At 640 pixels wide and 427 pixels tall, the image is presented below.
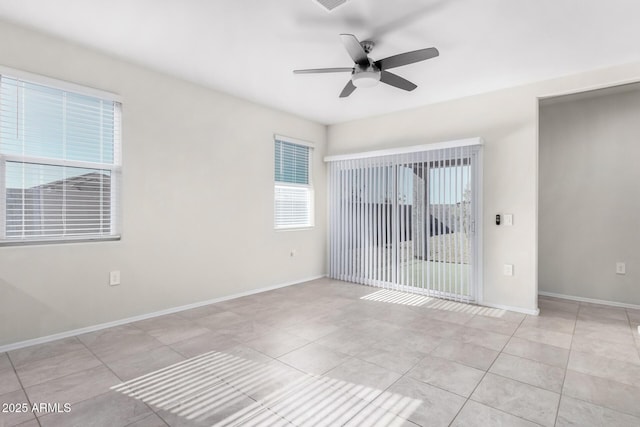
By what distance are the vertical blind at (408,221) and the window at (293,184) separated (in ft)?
1.40

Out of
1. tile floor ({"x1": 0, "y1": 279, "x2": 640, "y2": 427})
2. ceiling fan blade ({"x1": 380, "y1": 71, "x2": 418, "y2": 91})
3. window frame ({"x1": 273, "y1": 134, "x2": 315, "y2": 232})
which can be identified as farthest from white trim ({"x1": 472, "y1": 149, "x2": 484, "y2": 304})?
window frame ({"x1": 273, "y1": 134, "x2": 315, "y2": 232})

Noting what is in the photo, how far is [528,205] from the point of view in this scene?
3594 millimetres

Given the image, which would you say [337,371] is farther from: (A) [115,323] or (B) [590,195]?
(B) [590,195]

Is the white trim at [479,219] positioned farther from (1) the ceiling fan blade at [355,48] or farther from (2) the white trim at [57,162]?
(2) the white trim at [57,162]

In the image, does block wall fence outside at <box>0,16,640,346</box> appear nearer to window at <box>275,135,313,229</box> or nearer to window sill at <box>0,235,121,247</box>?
window sill at <box>0,235,121,247</box>

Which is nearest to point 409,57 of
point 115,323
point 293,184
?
point 293,184

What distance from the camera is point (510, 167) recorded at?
371 cm

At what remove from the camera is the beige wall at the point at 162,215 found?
8.85 ft

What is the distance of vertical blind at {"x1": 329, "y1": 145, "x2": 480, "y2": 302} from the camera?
13.0ft

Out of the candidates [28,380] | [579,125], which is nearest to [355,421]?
[28,380]

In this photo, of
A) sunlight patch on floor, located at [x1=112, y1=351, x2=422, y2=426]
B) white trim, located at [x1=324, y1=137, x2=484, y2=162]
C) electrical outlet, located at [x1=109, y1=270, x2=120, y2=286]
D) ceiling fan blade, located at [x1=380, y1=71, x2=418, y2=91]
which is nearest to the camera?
sunlight patch on floor, located at [x1=112, y1=351, x2=422, y2=426]

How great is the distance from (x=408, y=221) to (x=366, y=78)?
2225 mm

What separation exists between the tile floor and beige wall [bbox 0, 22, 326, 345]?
30cm

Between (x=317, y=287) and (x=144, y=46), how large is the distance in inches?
138
